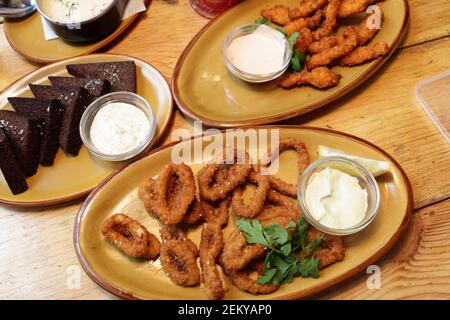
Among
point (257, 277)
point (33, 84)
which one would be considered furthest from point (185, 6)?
point (257, 277)

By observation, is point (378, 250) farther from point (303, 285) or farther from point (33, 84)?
point (33, 84)

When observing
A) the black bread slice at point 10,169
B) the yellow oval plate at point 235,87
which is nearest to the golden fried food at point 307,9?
the yellow oval plate at point 235,87

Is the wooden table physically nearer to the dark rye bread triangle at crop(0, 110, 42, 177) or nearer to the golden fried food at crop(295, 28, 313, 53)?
the dark rye bread triangle at crop(0, 110, 42, 177)

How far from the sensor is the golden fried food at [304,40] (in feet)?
7.95

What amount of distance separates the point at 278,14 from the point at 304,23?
0.61ft

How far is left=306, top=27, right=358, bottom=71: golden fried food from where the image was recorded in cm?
237

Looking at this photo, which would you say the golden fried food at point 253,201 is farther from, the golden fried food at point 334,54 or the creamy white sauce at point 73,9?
the creamy white sauce at point 73,9

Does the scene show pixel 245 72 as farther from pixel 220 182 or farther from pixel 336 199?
pixel 336 199

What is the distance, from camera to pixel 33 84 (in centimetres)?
241

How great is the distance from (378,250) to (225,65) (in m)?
1.31

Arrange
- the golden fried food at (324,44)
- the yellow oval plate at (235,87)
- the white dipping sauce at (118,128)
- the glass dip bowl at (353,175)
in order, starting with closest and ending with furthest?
the glass dip bowl at (353,175)
the white dipping sauce at (118,128)
the yellow oval plate at (235,87)
the golden fried food at (324,44)

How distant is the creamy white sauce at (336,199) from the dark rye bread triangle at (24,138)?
1.38m

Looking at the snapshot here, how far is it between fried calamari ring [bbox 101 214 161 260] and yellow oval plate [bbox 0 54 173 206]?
0.85ft

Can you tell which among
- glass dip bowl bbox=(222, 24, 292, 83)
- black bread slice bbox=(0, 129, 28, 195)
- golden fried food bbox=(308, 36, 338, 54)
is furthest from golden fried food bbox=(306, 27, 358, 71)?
black bread slice bbox=(0, 129, 28, 195)
